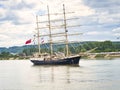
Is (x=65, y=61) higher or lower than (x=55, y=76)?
lower

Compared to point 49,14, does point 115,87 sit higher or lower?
lower

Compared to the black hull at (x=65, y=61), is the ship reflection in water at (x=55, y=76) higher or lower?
higher

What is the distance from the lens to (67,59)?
133 metres

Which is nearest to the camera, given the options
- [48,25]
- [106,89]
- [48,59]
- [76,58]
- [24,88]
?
[106,89]

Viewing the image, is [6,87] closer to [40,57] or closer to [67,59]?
[67,59]

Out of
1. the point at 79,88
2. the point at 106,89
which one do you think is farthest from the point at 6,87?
the point at 106,89

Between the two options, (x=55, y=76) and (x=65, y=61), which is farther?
(x=65, y=61)

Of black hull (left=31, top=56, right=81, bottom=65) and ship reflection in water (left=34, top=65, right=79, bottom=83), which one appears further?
black hull (left=31, top=56, right=81, bottom=65)

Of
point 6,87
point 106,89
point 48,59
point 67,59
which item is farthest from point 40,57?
point 106,89

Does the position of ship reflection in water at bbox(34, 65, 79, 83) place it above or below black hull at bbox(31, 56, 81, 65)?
above

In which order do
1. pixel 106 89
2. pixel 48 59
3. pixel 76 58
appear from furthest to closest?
1. pixel 48 59
2. pixel 76 58
3. pixel 106 89

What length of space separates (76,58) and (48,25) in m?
25.3

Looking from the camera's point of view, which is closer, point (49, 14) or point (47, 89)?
point (47, 89)

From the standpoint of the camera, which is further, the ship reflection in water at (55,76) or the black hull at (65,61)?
the black hull at (65,61)
